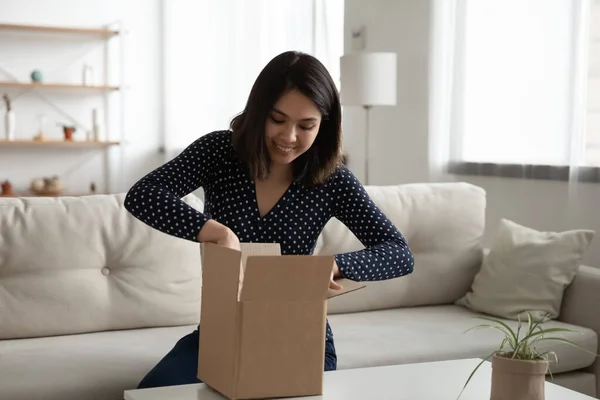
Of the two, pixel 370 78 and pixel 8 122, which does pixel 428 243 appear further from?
pixel 8 122

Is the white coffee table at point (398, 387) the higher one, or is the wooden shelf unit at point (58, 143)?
the wooden shelf unit at point (58, 143)

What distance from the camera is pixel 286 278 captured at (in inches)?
52.5

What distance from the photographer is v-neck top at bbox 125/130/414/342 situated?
72.1 inches

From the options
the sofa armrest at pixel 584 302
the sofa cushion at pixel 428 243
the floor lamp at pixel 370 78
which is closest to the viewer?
the sofa armrest at pixel 584 302

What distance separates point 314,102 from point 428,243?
1.22 m

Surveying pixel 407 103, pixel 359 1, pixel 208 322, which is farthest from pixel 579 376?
pixel 359 1

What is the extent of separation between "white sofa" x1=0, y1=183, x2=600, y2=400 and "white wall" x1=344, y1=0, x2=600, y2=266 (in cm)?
101

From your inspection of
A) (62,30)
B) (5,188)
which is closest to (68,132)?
(5,188)

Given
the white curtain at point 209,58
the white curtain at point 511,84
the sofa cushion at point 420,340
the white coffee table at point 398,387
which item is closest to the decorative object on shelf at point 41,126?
the white curtain at point 209,58

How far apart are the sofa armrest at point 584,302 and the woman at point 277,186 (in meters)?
1.00

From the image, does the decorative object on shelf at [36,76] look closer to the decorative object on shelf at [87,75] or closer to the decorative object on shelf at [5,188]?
the decorative object on shelf at [87,75]

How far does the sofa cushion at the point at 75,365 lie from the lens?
1.97 m

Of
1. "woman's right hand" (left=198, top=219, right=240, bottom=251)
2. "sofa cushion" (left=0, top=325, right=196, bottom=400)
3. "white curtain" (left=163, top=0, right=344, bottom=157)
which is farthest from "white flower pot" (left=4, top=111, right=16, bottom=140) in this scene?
"woman's right hand" (left=198, top=219, right=240, bottom=251)

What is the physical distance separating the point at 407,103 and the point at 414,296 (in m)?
2.16
